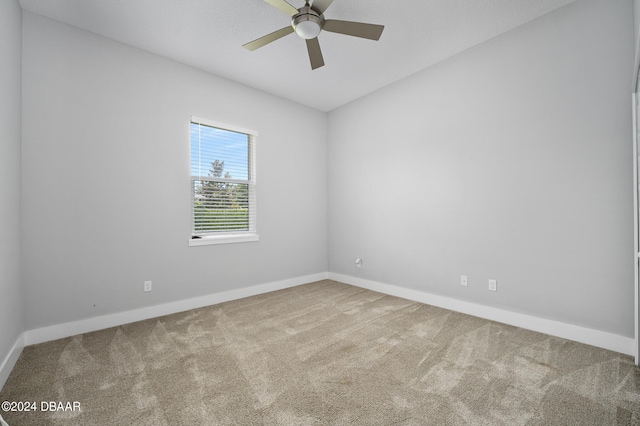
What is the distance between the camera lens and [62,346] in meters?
2.47

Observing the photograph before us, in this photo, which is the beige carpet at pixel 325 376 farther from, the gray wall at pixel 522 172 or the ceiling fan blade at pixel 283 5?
the ceiling fan blade at pixel 283 5

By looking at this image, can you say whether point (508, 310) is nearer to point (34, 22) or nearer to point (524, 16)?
point (524, 16)

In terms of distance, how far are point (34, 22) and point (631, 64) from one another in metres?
5.05

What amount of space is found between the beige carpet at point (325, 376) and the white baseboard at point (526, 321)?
0.10m

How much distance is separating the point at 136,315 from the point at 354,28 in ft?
11.5

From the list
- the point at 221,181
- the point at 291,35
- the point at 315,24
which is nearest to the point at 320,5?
the point at 315,24

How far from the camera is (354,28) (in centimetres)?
232

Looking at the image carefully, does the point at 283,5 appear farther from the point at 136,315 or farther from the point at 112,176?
the point at 136,315

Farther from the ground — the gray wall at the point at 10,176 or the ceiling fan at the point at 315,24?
the ceiling fan at the point at 315,24

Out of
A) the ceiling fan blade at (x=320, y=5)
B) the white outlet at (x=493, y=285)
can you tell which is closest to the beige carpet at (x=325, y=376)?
the white outlet at (x=493, y=285)

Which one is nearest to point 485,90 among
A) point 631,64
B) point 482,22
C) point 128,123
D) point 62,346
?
point 482,22

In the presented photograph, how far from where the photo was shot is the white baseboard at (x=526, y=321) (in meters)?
2.35

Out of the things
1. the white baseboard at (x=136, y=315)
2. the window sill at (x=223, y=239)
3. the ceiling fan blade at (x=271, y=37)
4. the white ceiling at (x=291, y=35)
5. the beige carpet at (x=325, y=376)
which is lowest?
the beige carpet at (x=325, y=376)

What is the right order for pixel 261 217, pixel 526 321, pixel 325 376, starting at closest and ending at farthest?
pixel 325 376, pixel 526 321, pixel 261 217
